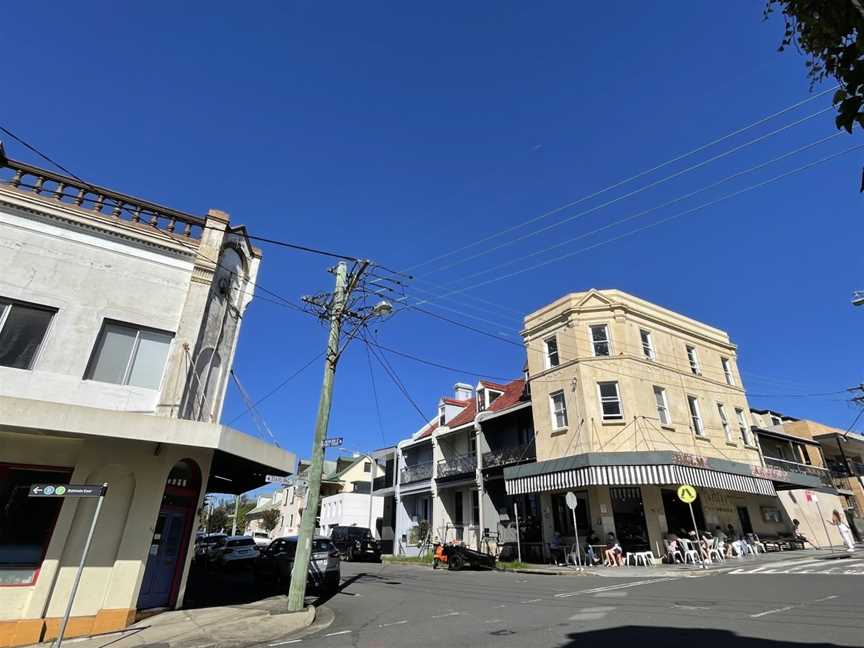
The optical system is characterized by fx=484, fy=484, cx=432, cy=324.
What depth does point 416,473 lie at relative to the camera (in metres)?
33.9

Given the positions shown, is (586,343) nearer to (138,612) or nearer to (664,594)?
(664,594)

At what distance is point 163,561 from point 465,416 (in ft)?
76.7

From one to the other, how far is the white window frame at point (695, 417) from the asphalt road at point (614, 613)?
9.37 meters

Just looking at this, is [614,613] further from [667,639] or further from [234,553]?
[234,553]

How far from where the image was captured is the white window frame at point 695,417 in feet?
80.1

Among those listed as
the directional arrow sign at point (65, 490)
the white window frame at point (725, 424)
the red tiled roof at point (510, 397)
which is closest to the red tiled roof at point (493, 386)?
the red tiled roof at point (510, 397)

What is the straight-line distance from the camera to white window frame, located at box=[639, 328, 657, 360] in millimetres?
24575

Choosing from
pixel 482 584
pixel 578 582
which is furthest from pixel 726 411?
pixel 482 584

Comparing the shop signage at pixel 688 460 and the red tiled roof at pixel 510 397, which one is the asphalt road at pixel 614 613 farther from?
the red tiled roof at pixel 510 397

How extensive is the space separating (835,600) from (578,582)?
7.23 m

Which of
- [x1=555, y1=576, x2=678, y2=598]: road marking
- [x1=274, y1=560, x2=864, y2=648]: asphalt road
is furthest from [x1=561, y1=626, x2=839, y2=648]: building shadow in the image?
[x1=555, y1=576, x2=678, y2=598]: road marking

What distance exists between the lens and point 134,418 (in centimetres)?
971

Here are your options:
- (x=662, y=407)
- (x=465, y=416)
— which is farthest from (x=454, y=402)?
(x=662, y=407)

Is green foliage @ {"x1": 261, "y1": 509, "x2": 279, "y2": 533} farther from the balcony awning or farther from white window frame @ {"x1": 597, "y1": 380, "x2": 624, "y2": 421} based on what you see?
white window frame @ {"x1": 597, "y1": 380, "x2": 624, "y2": 421}
